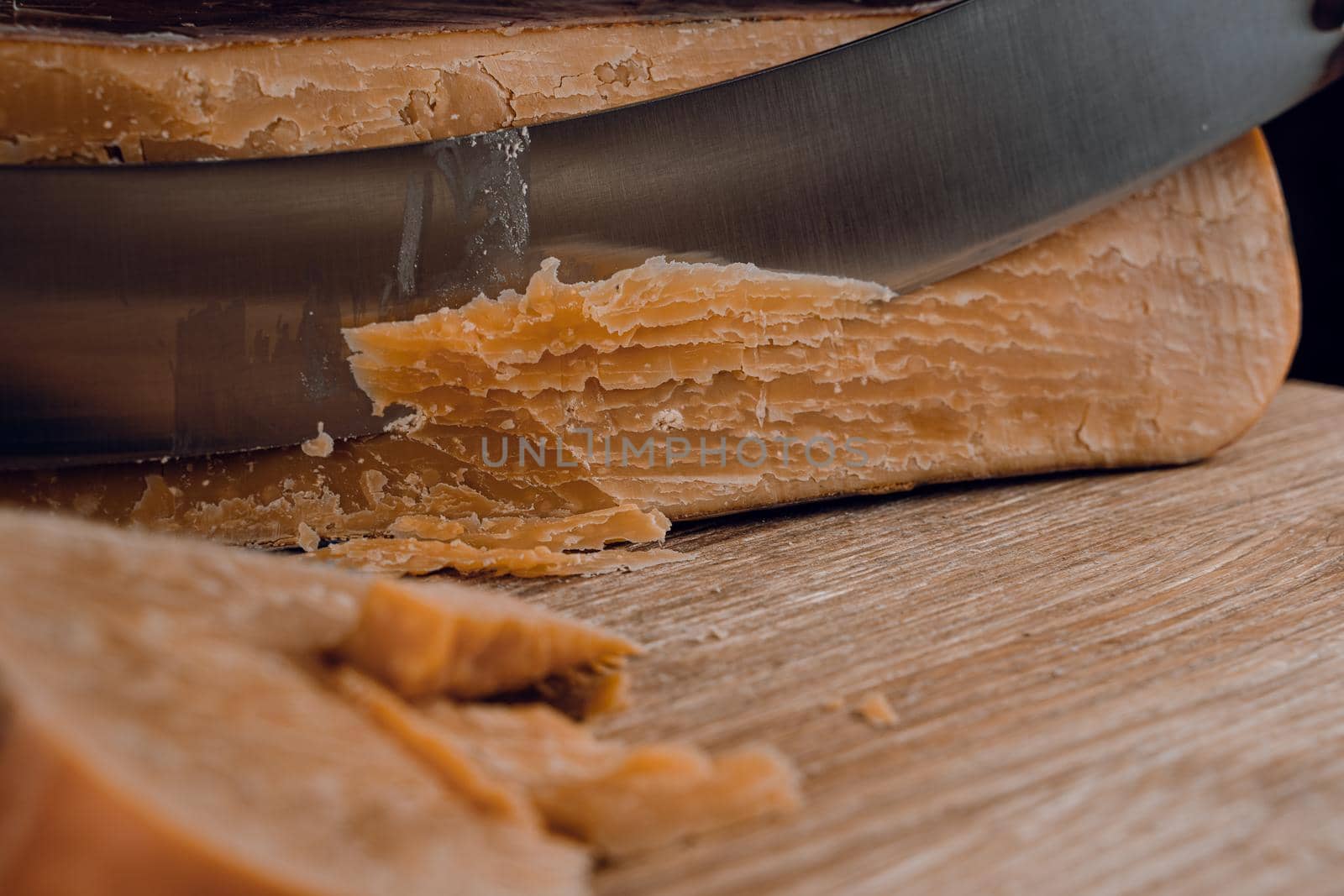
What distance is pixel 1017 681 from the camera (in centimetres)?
65

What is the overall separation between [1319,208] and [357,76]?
1.64 metres

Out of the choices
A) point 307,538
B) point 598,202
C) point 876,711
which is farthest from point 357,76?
point 876,711

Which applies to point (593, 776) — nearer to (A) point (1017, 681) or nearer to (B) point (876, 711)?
(B) point (876, 711)

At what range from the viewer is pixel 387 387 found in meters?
0.85

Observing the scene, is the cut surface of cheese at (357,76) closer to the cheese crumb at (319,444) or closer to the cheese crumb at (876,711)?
the cheese crumb at (319,444)

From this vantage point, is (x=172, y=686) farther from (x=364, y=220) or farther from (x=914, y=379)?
(x=914, y=379)

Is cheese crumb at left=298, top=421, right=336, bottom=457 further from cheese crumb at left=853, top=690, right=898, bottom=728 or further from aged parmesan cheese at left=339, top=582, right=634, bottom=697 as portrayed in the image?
cheese crumb at left=853, top=690, right=898, bottom=728

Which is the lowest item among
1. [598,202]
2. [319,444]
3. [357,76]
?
[319,444]

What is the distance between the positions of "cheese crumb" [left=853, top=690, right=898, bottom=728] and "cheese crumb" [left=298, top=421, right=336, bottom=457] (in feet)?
1.61

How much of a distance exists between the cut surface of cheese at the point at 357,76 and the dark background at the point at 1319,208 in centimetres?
109

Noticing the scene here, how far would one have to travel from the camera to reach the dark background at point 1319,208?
168 centimetres

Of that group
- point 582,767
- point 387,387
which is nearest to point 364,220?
Answer: point 387,387

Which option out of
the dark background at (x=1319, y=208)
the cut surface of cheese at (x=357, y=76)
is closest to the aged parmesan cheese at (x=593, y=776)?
the cut surface of cheese at (x=357, y=76)

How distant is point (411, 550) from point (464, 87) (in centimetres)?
41
